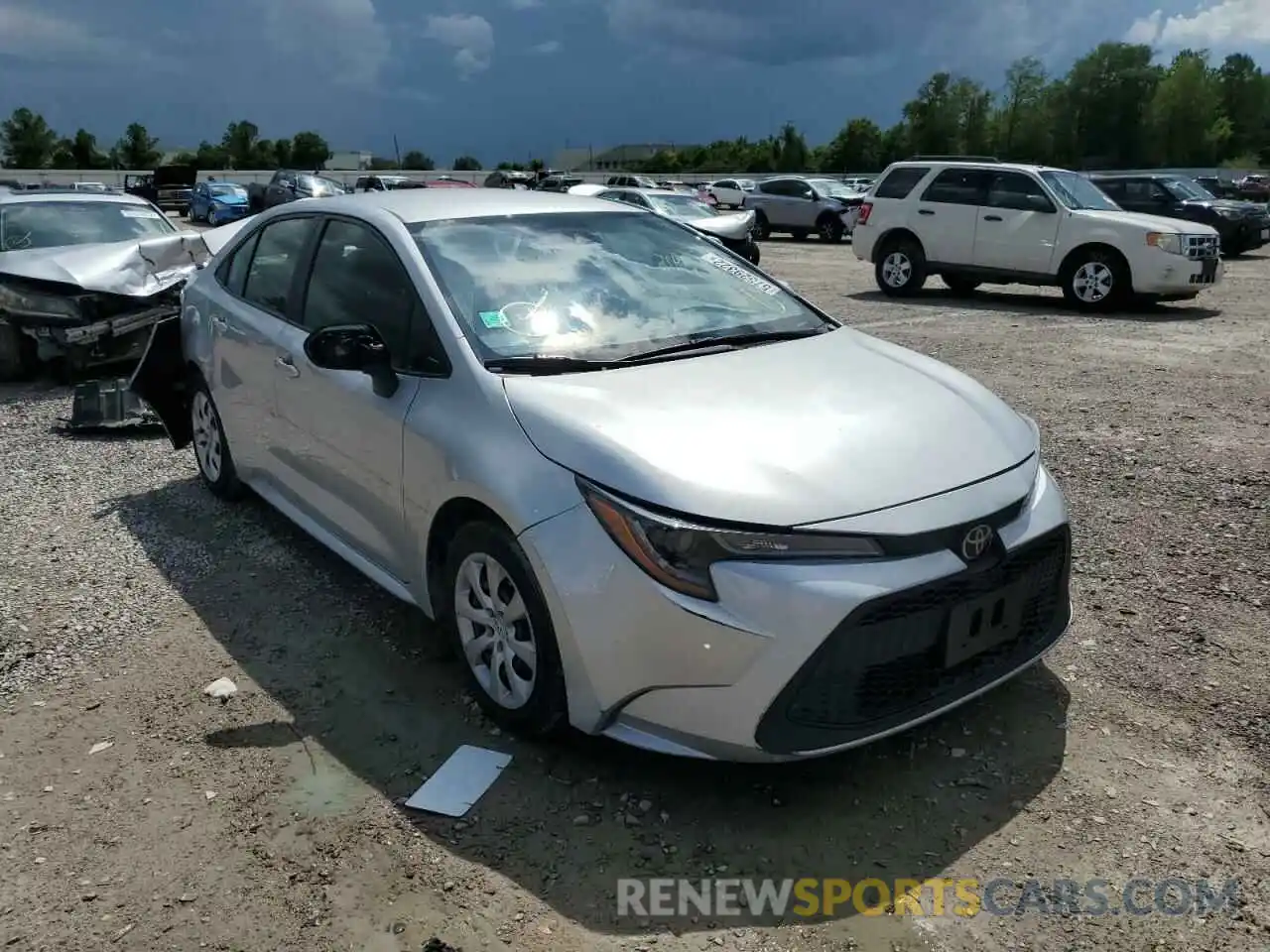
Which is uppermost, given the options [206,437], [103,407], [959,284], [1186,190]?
[1186,190]

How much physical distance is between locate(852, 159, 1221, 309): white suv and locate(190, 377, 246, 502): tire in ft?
35.5

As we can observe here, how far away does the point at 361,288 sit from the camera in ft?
13.2

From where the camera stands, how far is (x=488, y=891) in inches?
105

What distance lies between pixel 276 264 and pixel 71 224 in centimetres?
595

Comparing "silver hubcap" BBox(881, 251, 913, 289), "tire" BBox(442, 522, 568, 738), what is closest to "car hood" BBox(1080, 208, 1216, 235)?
"silver hubcap" BBox(881, 251, 913, 289)

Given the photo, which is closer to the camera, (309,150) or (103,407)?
(103,407)

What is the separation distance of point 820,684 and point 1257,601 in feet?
8.22

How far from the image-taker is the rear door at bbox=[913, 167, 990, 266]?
13789mm

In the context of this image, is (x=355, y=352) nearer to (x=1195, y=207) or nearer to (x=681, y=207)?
(x=681, y=207)

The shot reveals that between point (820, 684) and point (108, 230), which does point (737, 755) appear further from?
point (108, 230)

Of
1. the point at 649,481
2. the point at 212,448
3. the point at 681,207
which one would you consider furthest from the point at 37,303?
the point at 681,207

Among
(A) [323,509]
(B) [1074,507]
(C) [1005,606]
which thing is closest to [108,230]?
(A) [323,509]

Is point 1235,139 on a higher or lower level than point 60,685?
higher

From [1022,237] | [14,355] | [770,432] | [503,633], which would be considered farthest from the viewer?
[1022,237]
